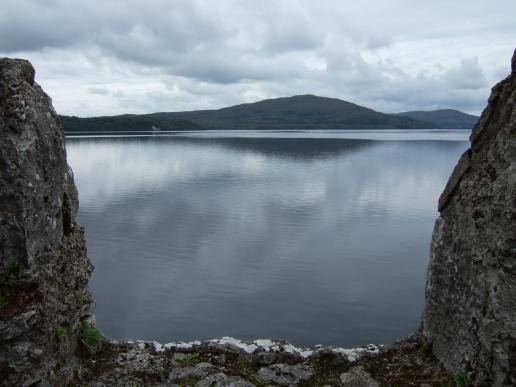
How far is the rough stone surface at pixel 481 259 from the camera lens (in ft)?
20.8

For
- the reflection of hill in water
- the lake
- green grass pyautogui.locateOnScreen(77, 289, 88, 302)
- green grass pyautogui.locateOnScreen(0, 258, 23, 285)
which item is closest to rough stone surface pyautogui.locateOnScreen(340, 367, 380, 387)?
green grass pyautogui.locateOnScreen(77, 289, 88, 302)

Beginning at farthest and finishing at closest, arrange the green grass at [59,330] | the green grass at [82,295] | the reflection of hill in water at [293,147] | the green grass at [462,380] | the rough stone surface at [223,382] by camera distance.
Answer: the reflection of hill in water at [293,147] < the green grass at [82,295] < the rough stone surface at [223,382] < the green grass at [59,330] < the green grass at [462,380]

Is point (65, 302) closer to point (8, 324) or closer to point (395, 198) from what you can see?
point (8, 324)

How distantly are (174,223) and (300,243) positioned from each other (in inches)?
372

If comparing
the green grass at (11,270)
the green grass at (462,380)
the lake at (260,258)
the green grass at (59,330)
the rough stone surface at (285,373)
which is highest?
the green grass at (11,270)

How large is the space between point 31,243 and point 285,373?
464 cm

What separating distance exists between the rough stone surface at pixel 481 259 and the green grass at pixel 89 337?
5.97m

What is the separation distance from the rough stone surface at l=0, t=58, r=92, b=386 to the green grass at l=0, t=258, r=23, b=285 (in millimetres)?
12

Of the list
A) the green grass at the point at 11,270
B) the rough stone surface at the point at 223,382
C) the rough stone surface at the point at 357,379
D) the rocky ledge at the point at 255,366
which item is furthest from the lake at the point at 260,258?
the green grass at the point at 11,270

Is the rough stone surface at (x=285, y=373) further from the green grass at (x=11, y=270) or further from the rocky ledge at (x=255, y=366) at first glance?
the green grass at (x=11, y=270)

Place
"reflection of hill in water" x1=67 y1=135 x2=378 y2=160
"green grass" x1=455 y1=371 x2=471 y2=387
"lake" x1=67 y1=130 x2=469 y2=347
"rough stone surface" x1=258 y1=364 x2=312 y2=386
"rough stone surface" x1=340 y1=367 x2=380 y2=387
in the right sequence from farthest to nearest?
"reflection of hill in water" x1=67 y1=135 x2=378 y2=160 < "lake" x1=67 y1=130 x2=469 y2=347 < "rough stone surface" x1=258 y1=364 x2=312 y2=386 < "rough stone surface" x1=340 y1=367 x2=380 y2=387 < "green grass" x1=455 y1=371 x2=471 y2=387

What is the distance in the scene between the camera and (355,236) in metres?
29.8

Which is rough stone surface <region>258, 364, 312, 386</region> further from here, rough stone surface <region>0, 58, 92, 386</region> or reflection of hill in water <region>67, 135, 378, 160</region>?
reflection of hill in water <region>67, 135, 378, 160</region>

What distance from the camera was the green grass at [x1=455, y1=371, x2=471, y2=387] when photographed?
6848mm
